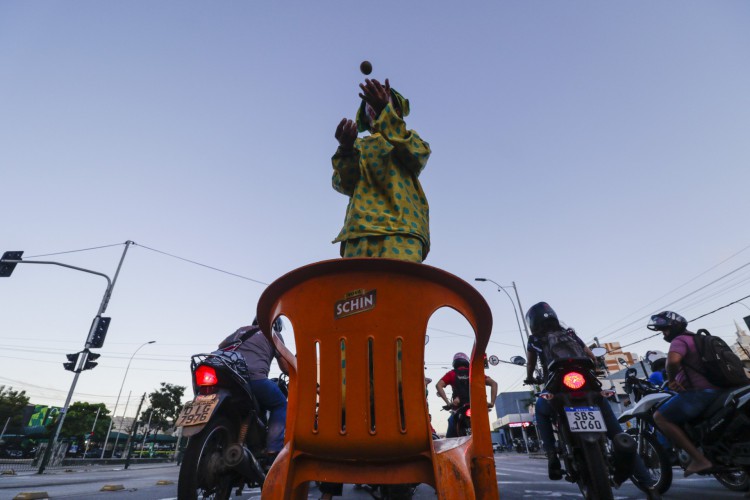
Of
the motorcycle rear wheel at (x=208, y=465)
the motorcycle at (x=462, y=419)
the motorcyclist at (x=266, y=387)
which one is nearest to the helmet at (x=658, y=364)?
the motorcycle at (x=462, y=419)

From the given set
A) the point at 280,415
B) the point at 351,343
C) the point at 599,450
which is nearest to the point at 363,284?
the point at 351,343

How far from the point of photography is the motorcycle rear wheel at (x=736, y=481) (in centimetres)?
338

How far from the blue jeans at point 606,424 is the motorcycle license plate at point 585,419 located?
0.37m

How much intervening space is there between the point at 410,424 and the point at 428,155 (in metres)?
1.78

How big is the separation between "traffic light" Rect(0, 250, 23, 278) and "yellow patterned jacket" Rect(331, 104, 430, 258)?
44.2 ft

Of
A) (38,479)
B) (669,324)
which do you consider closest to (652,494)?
(669,324)

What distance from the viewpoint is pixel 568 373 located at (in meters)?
2.84

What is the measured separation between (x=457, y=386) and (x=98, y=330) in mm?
12862

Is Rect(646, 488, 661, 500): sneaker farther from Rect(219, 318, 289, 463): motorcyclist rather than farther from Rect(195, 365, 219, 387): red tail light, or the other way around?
Rect(195, 365, 219, 387): red tail light

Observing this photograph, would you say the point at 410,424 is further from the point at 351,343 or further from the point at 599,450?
the point at 599,450

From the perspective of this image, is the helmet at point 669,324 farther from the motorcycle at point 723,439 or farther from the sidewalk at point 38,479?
the sidewalk at point 38,479

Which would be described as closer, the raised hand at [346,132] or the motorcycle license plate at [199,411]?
the raised hand at [346,132]

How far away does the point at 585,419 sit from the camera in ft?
8.54

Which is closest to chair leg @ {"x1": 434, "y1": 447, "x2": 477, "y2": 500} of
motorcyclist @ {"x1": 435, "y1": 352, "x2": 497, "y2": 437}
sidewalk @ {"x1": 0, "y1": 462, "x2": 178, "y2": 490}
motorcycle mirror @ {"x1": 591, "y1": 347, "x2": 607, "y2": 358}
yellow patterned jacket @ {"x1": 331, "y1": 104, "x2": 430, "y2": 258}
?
yellow patterned jacket @ {"x1": 331, "y1": 104, "x2": 430, "y2": 258}
